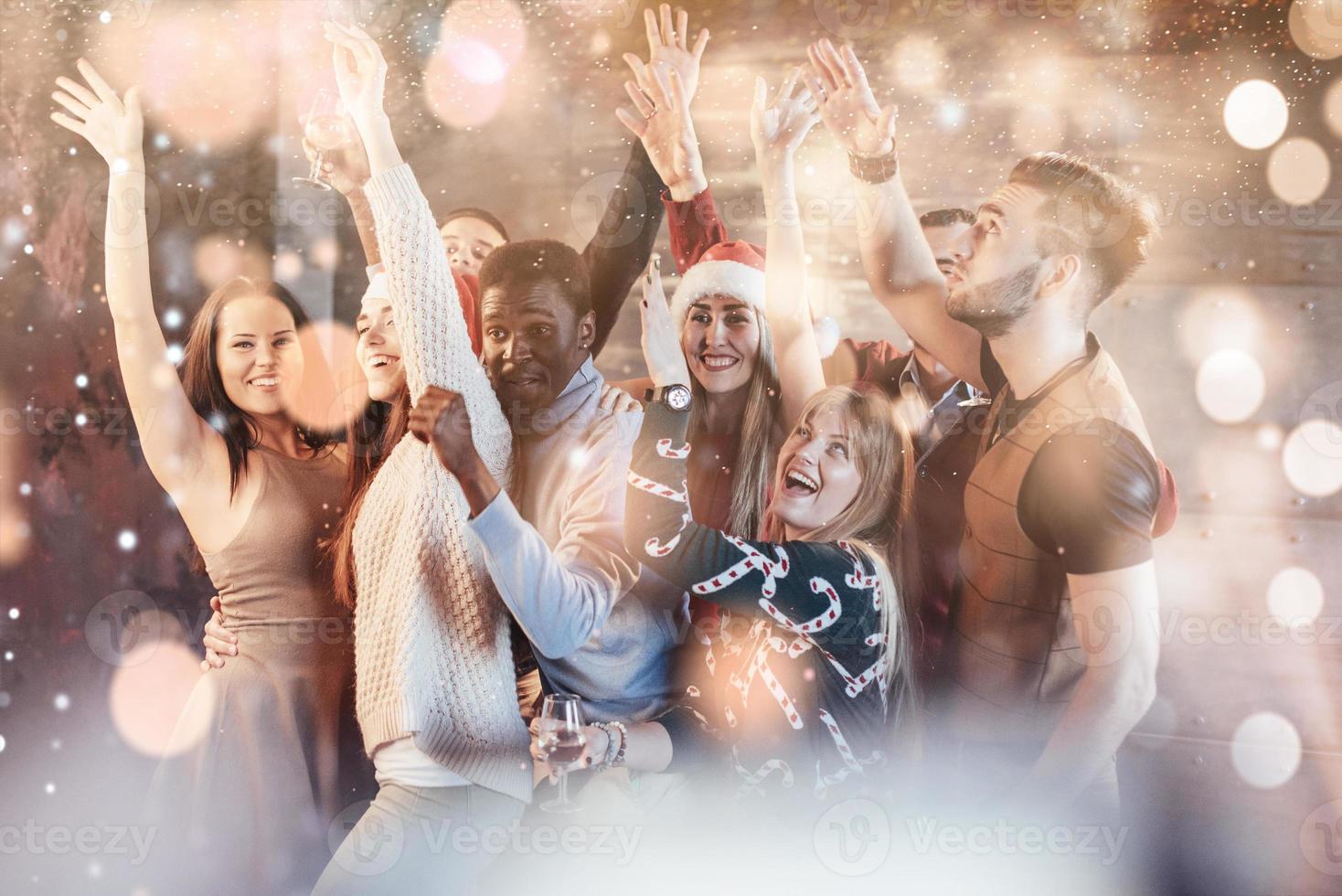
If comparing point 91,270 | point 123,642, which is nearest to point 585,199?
point 91,270

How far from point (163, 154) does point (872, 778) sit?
2.22 meters

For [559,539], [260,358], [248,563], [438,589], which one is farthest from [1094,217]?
[248,563]

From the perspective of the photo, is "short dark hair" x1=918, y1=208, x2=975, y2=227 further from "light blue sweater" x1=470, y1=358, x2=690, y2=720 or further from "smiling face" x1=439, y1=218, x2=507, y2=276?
"smiling face" x1=439, y1=218, x2=507, y2=276

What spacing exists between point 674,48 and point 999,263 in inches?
34.1

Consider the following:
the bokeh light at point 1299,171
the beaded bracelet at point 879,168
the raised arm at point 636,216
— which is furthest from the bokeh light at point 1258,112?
the raised arm at point 636,216

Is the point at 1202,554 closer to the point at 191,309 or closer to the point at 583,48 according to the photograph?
the point at 583,48

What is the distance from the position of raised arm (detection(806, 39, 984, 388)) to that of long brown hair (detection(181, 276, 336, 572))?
130 centimetres

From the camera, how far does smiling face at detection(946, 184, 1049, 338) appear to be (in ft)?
6.53

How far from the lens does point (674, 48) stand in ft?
7.16

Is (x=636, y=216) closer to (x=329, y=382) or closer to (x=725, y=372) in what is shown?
(x=725, y=372)

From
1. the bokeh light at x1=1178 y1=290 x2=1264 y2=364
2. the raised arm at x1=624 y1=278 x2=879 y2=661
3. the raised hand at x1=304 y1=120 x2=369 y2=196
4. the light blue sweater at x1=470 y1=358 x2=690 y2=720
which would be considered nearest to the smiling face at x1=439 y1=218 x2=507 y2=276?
the raised hand at x1=304 y1=120 x2=369 y2=196

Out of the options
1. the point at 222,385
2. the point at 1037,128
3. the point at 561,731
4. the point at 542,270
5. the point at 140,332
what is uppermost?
the point at 1037,128

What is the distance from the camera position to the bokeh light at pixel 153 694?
238 centimetres

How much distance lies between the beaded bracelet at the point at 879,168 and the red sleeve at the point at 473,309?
0.88 metres
